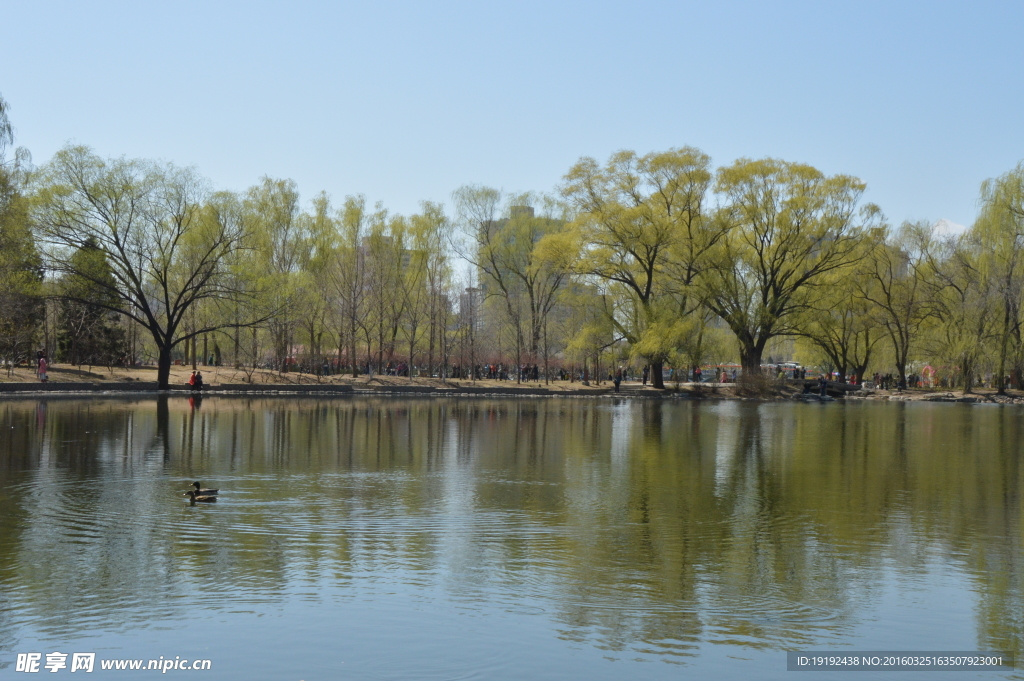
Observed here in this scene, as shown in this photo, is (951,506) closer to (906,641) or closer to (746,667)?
(906,641)

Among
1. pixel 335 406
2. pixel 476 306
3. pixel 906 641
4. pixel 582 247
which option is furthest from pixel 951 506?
pixel 476 306

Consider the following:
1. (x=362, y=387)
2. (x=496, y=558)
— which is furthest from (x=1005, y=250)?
(x=496, y=558)

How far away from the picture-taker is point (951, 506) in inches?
626

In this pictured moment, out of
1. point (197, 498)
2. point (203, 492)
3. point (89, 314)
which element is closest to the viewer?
point (197, 498)

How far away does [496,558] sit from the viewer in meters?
11.6

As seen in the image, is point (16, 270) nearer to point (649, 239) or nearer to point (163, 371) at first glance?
point (163, 371)

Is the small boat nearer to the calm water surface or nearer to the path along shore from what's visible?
the calm water surface

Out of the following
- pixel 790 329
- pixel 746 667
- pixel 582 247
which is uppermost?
pixel 582 247

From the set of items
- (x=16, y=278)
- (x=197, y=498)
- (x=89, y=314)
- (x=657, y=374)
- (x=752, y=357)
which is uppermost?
(x=16, y=278)

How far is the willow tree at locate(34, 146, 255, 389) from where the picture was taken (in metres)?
46.4

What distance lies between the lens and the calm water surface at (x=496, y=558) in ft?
27.9

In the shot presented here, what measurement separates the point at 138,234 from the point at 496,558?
142 ft

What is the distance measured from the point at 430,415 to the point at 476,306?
40.3 meters

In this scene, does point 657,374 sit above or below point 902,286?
below
